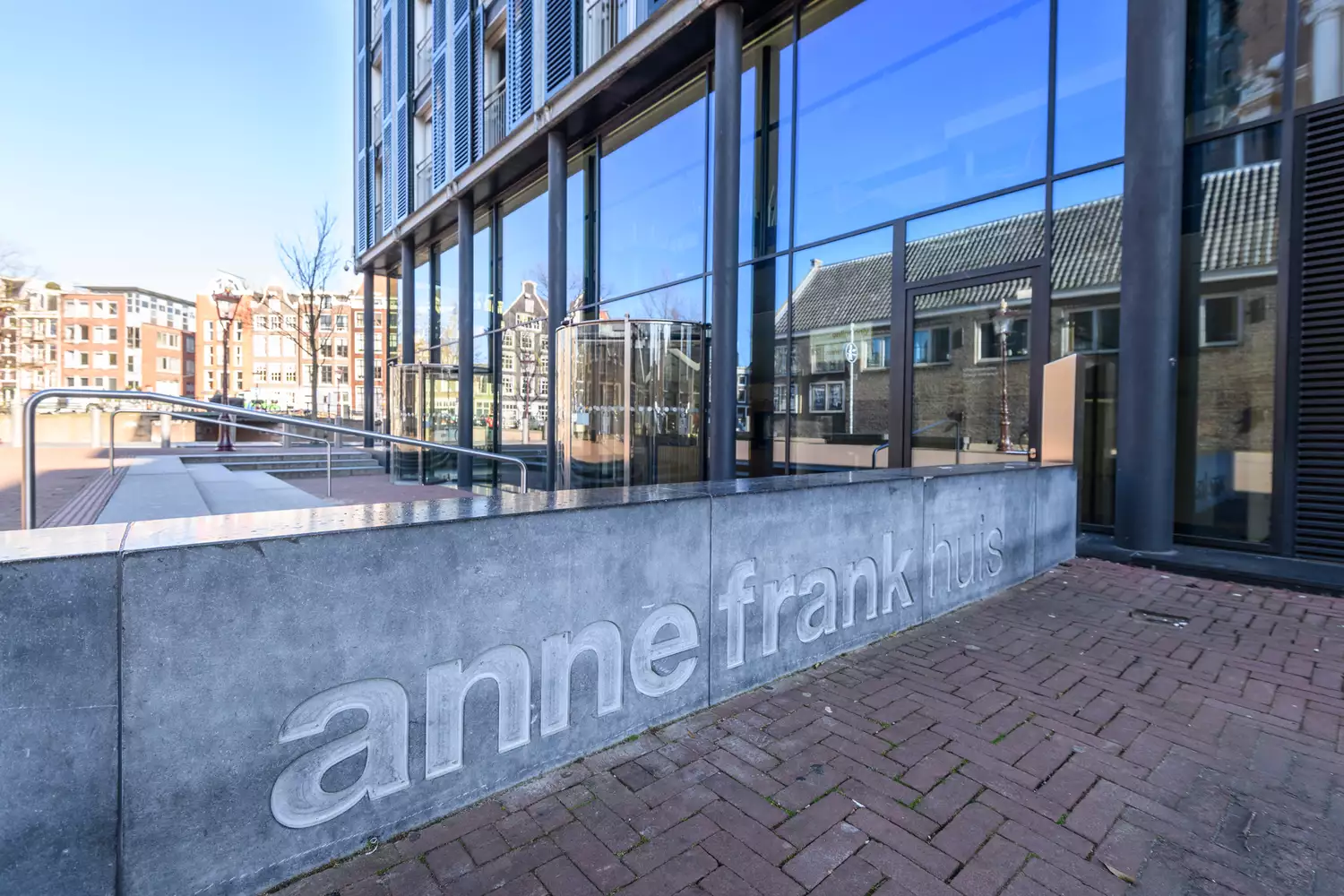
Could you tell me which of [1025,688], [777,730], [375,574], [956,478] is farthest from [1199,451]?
[375,574]

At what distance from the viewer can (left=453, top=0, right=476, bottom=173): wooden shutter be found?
646 inches

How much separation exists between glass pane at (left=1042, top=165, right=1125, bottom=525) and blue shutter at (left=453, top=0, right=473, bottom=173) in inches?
531

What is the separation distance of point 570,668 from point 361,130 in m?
27.5

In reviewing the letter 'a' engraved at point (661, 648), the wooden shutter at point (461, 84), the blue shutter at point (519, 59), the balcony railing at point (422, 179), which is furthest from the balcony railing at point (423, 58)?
the letter 'a' engraved at point (661, 648)

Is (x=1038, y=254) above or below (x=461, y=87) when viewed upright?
below

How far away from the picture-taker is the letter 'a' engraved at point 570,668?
287cm

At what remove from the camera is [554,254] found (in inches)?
540

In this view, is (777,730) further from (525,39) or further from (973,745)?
(525,39)

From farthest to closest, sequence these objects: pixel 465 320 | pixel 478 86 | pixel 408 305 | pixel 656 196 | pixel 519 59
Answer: pixel 408 305 < pixel 465 320 < pixel 478 86 < pixel 519 59 < pixel 656 196

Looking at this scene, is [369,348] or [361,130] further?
[361,130]

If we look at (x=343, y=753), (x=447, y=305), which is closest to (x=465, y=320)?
(x=447, y=305)

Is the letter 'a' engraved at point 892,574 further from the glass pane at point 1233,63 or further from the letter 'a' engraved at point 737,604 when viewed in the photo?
the glass pane at point 1233,63

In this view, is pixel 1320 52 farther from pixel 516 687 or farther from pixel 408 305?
pixel 408 305

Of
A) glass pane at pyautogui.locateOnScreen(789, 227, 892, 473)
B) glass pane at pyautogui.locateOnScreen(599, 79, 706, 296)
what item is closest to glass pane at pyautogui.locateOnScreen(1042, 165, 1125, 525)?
glass pane at pyautogui.locateOnScreen(789, 227, 892, 473)
